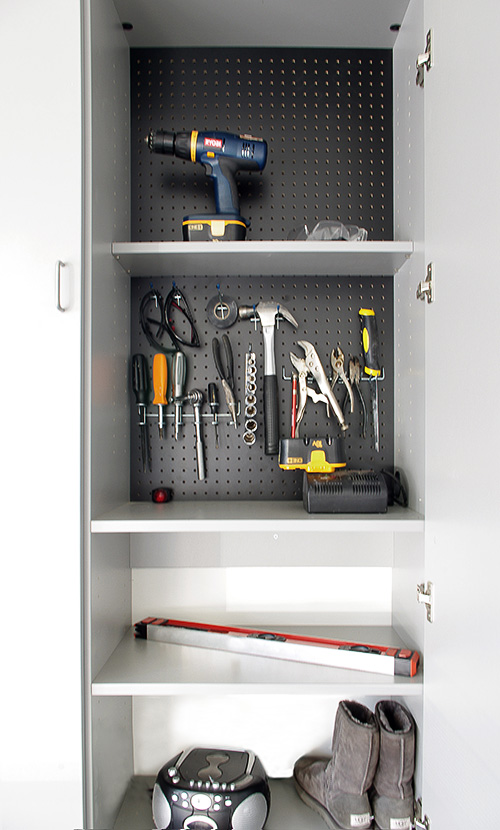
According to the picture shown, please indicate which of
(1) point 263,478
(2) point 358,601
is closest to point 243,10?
(1) point 263,478

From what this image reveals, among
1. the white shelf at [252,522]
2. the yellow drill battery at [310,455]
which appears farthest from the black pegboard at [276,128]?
the white shelf at [252,522]

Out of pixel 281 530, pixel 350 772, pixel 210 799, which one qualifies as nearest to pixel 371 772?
pixel 350 772

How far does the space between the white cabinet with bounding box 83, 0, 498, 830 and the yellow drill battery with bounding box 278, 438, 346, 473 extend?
0.11 meters

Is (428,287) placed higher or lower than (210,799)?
higher

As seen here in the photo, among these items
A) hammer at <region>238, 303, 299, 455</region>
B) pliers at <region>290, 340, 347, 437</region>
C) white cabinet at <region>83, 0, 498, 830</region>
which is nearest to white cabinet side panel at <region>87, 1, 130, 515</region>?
white cabinet at <region>83, 0, 498, 830</region>

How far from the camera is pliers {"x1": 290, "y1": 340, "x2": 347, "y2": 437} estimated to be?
1449 mm

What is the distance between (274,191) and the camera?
1.52m

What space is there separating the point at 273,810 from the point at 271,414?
37.2 inches

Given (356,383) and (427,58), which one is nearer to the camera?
(427,58)
